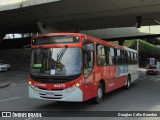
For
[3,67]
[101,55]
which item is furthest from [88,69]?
[3,67]

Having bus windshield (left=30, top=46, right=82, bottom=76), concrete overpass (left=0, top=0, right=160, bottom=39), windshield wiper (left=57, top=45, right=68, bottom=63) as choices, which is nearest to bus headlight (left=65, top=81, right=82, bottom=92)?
bus windshield (left=30, top=46, right=82, bottom=76)

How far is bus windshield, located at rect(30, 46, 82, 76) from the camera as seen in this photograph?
10930 millimetres

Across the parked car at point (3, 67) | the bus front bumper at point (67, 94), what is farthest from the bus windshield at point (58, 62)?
the parked car at point (3, 67)

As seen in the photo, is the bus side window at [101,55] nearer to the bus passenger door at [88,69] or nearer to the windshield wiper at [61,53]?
the bus passenger door at [88,69]

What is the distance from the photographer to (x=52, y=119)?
932cm

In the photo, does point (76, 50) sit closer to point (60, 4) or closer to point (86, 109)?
point (86, 109)

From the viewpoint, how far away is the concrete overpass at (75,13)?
29.5 metres

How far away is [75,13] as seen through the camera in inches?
1329

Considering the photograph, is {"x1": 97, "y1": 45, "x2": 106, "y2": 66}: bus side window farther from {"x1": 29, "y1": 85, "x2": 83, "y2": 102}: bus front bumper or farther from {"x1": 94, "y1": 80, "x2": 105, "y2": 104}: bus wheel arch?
{"x1": 29, "y1": 85, "x2": 83, "y2": 102}: bus front bumper

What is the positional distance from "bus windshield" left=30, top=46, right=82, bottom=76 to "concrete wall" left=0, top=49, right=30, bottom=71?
3604cm

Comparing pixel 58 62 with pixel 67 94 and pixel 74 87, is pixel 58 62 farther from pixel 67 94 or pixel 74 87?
pixel 67 94

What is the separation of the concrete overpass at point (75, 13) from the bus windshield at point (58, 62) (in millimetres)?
18102

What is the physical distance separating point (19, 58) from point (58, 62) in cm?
3837

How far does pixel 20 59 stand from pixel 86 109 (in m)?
38.0
